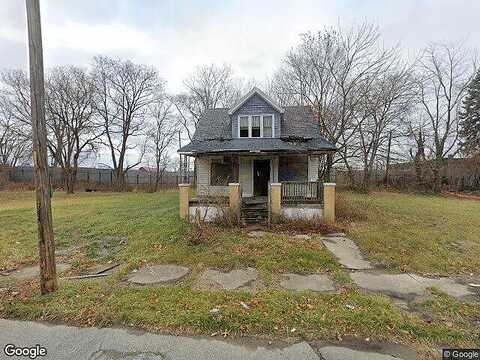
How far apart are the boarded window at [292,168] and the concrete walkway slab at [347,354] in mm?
10796

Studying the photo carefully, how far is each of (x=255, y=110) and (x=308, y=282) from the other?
10.8m

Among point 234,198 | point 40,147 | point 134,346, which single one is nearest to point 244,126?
point 234,198

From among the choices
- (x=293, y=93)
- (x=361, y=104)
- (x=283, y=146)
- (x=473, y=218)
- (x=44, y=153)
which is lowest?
(x=473, y=218)

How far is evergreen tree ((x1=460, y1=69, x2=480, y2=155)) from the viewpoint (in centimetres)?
2756

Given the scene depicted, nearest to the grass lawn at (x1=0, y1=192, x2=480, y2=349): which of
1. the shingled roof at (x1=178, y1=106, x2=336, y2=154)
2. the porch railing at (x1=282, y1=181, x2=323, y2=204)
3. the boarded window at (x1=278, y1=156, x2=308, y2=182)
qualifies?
the porch railing at (x1=282, y1=181, x2=323, y2=204)

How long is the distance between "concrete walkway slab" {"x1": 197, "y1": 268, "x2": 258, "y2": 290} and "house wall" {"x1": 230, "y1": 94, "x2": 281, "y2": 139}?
31.4 feet

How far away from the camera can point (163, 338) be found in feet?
9.76

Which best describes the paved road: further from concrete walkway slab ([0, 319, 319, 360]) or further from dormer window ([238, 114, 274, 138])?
dormer window ([238, 114, 274, 138])

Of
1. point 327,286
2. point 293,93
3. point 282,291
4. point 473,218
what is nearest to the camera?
point 282,291

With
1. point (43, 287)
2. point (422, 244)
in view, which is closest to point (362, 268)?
point (422, 244)

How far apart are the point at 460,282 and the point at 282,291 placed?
11.7 ft

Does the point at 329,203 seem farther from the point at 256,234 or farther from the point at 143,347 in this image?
the point at 143,347

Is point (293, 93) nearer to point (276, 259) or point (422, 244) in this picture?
point (422, 244)

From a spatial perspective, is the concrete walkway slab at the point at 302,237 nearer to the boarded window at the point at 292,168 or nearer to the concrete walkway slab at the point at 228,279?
the concrete walkway slab at the point at 228,279
